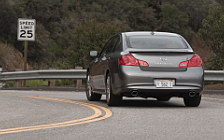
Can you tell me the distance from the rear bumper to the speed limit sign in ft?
45.4

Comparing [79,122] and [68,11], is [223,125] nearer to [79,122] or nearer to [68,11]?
[79,122]

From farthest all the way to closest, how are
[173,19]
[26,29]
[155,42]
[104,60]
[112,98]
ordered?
[173,19], [26,29], [104,60], [155,42], [112,98]

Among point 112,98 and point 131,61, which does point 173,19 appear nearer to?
point 112,98

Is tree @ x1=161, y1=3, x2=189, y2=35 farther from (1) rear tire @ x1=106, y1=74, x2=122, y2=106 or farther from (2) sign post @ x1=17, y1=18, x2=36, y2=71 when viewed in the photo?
(1) rear tire @ x1=106, y1=74, x2=122, y2=106

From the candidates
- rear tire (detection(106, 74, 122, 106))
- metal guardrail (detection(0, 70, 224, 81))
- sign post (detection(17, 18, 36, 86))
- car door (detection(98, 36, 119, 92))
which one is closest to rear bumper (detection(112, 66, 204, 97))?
rear tire (detection(106, 74, 122, 106))

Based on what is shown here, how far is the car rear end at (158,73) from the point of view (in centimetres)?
1198

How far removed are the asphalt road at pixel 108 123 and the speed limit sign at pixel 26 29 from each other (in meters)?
13.3

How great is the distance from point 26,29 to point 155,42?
1374 cm

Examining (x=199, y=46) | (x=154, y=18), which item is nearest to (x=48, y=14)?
(x=154, y=18)

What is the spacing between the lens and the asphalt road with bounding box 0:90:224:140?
7.72 meters

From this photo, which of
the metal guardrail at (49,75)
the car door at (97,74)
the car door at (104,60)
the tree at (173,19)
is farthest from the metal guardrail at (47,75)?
the tree at (173,19)

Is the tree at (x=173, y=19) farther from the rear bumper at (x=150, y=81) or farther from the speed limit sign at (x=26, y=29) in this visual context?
the rear bumper at (x=150, y=81)

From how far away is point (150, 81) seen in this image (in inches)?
471

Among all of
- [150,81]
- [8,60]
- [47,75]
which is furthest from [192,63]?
[8,60]
